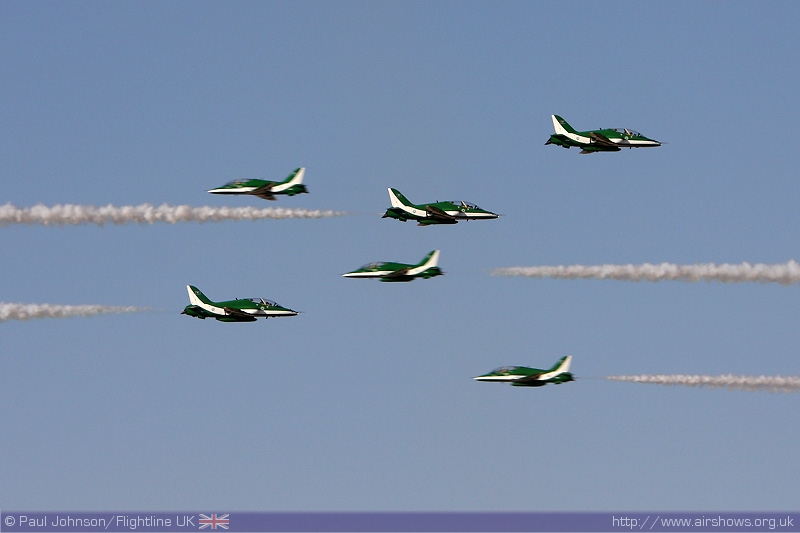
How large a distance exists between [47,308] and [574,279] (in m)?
48.0

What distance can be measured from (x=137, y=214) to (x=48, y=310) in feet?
43.4

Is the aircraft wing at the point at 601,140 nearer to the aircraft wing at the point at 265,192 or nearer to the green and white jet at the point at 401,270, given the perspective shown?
the green and white jet at the point at 401,270

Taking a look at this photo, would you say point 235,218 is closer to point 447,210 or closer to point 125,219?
point 125,219

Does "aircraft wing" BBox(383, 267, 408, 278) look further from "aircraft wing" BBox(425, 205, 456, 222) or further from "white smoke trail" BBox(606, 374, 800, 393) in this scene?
"white smoke trail" BBox(606, 374, 800, 393)

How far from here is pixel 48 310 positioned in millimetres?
105625

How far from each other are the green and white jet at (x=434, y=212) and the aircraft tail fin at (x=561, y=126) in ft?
34.6

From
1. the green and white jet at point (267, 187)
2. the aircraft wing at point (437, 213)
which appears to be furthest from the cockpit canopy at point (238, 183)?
the aircraft wing at point (437, 213)

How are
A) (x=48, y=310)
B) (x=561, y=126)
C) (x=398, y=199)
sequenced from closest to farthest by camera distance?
1. (x=48, y=310)
2. (x=398, y=199)
3. (x=561, y=126)

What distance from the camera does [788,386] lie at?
106 meters

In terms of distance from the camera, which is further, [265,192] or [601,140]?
[601,140]

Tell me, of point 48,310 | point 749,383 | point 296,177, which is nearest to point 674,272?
point 749,383

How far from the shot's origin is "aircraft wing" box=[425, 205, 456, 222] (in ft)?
376

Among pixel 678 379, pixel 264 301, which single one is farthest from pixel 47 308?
pixel 678 379

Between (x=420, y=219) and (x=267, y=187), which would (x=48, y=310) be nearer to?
(x=267, y=187)
